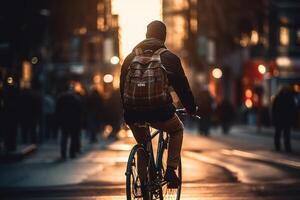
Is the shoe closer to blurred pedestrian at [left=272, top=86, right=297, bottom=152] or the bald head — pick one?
the bald head

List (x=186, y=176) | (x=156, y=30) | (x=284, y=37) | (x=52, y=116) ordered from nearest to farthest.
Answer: (x=156, y=30) < (x=186, y=176) < (x=52, y=116) < (x=284, y=37)

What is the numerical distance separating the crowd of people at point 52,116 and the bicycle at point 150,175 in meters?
A: 9.92

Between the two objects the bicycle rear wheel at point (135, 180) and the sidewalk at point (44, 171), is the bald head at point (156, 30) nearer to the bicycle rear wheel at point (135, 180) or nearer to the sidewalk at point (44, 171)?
the bicycle rear wheel at point (135, 180)

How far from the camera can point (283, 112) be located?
21094 mm

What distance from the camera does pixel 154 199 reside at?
774 cm

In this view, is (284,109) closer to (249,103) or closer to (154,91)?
(154,91)

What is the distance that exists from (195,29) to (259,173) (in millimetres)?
60841

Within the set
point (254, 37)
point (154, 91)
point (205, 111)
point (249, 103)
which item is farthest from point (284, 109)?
point (254, 37)

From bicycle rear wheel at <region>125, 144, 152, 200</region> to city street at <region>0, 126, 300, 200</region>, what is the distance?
7.92 ft

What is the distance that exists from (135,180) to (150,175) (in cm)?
33

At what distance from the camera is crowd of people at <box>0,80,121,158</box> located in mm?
17984

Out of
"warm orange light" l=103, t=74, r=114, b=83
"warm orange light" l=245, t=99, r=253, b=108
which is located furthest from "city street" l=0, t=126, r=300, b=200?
"warm orange light" l=103, t=74, r=114, b=83

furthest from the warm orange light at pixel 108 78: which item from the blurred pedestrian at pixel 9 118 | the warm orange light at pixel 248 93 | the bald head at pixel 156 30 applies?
the bald head at pixel 156 30

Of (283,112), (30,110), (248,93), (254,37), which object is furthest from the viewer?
(248,93)
